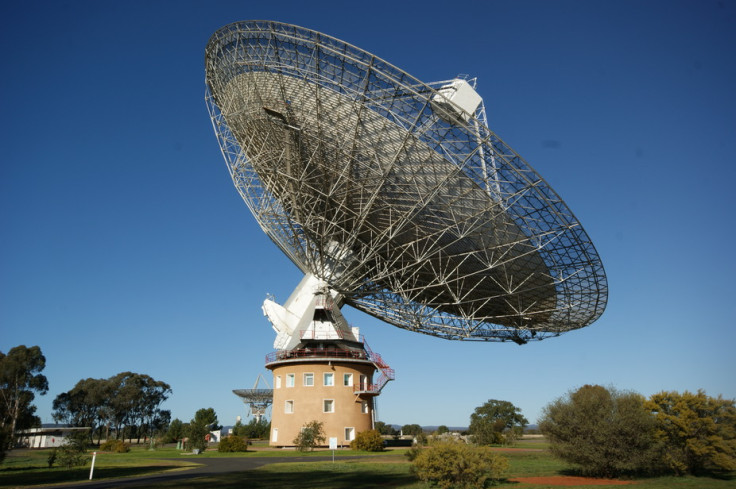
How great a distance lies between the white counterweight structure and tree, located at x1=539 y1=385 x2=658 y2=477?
60.1ft

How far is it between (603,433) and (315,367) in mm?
22106

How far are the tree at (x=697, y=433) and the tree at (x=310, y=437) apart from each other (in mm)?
21843

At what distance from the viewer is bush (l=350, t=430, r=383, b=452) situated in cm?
3762

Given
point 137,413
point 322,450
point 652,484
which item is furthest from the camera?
point 137,413

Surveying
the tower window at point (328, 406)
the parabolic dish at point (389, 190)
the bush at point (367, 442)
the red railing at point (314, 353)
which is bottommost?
the bush at point (367, 442)

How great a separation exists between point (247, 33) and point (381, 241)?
1315 cm

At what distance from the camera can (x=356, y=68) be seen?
23.5m

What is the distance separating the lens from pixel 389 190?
27.5 metres

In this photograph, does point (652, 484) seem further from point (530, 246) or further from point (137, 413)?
point (137, 413)

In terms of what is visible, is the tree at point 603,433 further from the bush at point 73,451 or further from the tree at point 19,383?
the tree at point 19,383

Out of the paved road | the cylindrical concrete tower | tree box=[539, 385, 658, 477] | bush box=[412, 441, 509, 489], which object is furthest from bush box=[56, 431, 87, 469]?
tree box=[539, 385, 658, 477]

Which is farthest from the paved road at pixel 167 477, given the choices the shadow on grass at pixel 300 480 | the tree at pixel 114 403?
the tree at pixel 114 403

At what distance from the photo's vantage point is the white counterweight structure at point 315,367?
129 feet

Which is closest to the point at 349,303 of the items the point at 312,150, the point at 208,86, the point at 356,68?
the point at 312,150
